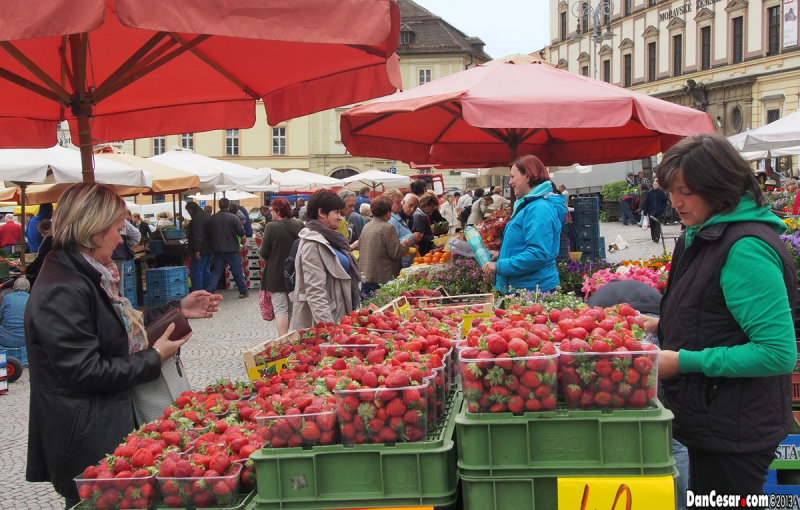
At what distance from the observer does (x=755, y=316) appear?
2.34 m

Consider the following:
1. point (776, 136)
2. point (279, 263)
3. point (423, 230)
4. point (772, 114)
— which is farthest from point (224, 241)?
point (772, 114)

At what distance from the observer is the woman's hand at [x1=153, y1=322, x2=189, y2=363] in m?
3.17

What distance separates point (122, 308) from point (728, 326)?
2408 mm

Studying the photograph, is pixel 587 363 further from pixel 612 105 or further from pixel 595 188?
pixel 595 188

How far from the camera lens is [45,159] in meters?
9.77

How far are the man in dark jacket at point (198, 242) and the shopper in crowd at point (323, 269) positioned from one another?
26.3ft

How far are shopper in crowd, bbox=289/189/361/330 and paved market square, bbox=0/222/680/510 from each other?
2.09m

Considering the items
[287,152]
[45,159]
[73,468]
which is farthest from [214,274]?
[287,152]

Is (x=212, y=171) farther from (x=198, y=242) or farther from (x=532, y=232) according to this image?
(x=532, y=232)

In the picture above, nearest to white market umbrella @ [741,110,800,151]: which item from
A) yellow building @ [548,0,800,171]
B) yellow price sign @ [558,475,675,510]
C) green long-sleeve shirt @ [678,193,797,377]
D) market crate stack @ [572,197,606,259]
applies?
market crate stack @ [572,197,606,259]

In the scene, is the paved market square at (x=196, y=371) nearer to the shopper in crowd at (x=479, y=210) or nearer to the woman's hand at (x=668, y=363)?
the woman's hand at (x=668, y=363)

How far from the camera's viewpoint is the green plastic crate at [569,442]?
85.7 inches

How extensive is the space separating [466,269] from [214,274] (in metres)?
8.15

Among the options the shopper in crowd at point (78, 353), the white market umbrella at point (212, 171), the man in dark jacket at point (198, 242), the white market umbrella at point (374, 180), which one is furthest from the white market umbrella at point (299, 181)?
the shopper in crowd at point (78, 353)
